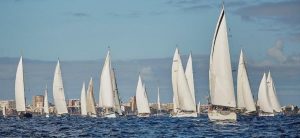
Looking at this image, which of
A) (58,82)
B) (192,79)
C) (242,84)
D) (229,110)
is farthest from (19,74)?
(229,110)

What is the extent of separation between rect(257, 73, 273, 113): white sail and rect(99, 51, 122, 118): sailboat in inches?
1342

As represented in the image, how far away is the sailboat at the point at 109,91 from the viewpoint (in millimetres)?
161250

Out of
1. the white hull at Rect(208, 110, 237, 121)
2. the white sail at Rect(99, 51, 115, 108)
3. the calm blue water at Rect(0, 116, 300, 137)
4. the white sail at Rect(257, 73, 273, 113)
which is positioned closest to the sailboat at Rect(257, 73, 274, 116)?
the white sail at Rect(257, 73, 273, 113)

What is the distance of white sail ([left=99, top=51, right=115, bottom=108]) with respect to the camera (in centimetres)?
16112

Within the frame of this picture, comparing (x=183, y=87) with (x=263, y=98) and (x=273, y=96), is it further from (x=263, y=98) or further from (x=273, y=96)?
(x=273, y=96)

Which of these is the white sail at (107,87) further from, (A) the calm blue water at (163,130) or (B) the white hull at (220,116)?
(B) the white hull at (220,116)

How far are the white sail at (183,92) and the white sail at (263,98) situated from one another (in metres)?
25.7

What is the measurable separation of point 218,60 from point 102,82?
6562 centimetres

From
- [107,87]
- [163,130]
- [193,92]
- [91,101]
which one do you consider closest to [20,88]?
[91,101]

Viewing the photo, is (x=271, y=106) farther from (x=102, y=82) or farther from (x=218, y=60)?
(x=218, y=60)

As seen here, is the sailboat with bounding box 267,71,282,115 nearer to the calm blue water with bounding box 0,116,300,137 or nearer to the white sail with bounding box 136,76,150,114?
the white sail with bounding box 136,76,150,114

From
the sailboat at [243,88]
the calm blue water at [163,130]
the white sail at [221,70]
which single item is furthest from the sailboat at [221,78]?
the sailboat at [243,88]

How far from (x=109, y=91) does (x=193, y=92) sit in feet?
60.8

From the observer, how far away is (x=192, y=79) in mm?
160250
